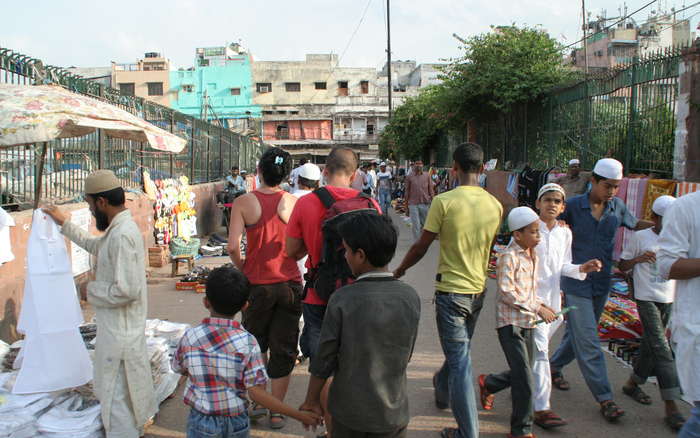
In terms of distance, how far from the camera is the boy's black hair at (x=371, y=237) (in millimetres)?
2537

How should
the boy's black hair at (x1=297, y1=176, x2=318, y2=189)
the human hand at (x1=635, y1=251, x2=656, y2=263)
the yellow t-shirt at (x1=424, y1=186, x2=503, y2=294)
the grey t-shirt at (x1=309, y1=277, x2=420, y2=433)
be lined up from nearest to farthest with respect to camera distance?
1. the grey t-shirt at (x1=309, y1=277, x2=420, y2=433)
2. the yellow t-shirt at (x1=424, y1=186, x2=503, y2=294)
3. the human hand at (x1=635, y1=251, x2=656, y2=263)
4. the boy's black hair at (x1=297, y1=176, x2=318, y2=189)

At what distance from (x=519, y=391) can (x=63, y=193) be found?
20.5 feet

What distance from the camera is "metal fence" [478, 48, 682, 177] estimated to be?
832cm

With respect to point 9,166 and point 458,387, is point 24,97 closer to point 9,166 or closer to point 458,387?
point 9,166

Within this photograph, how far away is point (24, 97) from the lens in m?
3.99

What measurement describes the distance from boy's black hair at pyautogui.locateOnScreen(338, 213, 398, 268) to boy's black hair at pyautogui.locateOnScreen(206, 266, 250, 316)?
649mm

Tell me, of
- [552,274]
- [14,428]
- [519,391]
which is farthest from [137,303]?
[552,274]

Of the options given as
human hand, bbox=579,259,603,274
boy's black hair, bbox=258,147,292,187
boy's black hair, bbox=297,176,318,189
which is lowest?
human hand, bbox=579,259,603,274

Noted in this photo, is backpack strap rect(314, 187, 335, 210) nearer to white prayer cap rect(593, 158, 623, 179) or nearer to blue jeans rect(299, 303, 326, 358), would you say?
blue jeans rect(299, 303, 326, 358)

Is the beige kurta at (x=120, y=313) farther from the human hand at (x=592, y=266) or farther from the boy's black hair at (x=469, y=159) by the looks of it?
the human hand at (x=592, y=266)

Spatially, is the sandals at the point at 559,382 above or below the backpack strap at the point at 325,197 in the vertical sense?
below

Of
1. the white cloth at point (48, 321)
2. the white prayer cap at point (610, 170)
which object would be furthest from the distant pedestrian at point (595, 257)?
the white cloth at point (48, 321)

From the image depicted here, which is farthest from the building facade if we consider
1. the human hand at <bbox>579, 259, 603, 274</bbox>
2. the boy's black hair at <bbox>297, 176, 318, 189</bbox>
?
the human hand at <bbox>579, 259, 603, 274</bbox>

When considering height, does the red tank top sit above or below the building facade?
below
